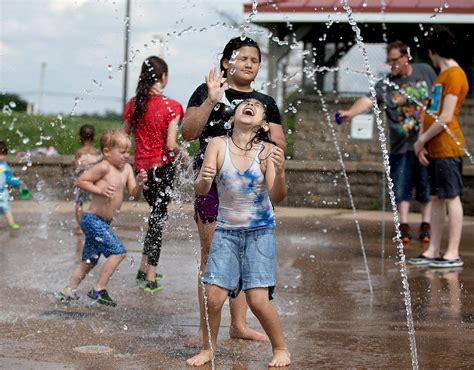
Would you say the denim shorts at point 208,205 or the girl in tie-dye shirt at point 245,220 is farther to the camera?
the denim shorts at point 208,205

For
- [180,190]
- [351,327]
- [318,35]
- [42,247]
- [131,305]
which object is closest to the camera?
[351,327]

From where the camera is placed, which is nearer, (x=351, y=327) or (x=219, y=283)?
(x=219, y=283)

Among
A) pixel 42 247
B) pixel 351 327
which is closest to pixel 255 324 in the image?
pixel 351 327

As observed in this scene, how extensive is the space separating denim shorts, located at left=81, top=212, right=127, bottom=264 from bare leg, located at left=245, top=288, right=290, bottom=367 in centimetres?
196

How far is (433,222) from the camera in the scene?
8.23m

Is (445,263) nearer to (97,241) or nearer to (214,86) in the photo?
(97,241)

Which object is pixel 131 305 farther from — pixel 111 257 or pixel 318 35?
pixel 318 35

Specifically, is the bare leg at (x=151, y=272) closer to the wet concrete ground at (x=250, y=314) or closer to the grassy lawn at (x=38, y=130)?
the wet concrete ground at (x=250, y=314)

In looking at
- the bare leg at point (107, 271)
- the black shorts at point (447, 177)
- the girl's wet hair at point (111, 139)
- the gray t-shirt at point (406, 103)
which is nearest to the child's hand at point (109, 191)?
the girl's wet hair at point (111, 139)

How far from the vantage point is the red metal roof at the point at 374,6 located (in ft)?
56.1

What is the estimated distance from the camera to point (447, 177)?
26.3 feet

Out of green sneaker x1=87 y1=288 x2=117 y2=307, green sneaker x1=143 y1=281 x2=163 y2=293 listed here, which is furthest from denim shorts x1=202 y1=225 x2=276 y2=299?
green sneaker x1=143 y1=281 x2=163 y2=293

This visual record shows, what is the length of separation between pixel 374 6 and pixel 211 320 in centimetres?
1325

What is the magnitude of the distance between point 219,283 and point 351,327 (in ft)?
4.35
